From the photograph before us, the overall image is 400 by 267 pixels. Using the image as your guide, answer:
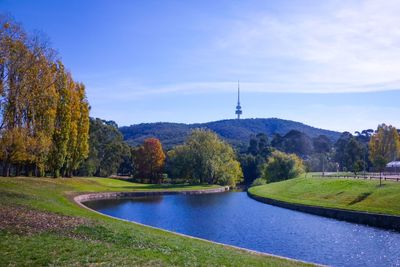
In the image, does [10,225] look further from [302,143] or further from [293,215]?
[302,143]

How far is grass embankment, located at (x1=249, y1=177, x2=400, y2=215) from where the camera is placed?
4181cm

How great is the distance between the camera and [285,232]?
34656 mm

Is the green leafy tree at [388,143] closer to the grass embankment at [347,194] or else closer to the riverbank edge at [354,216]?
the grass embankment at [347,194]

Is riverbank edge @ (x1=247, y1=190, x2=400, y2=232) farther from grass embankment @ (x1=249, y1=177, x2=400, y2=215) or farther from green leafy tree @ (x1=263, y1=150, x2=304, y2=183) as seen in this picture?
green leafy tree @ (x1=263, y1=150, x2=304, y2=183)

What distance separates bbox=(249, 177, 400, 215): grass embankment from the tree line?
34193mm

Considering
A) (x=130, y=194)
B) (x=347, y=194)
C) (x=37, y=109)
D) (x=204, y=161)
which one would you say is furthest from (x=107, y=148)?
(x=347, y=194)

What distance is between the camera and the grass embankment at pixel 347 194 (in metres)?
41.8

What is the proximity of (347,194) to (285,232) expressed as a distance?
20036 millimetres

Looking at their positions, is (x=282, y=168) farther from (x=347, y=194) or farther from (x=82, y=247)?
(x=82, y=247)

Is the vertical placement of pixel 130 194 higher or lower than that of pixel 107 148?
lower

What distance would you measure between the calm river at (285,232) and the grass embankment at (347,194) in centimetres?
404

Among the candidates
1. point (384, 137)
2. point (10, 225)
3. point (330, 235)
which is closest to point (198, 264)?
point (10, 225)

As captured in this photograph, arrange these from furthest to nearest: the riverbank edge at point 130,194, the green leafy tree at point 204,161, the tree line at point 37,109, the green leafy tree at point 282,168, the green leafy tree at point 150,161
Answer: the green leafy tree at point 150,161
the green leafy tree at point 204,161
the green leafy tree at point 282,168
the riverbank edge at point 130,194
the tree line at point 37,109

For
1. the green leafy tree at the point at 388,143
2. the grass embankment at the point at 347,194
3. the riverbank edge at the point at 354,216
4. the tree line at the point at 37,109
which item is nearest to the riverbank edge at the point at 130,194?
the tree line at the point at 37,109
